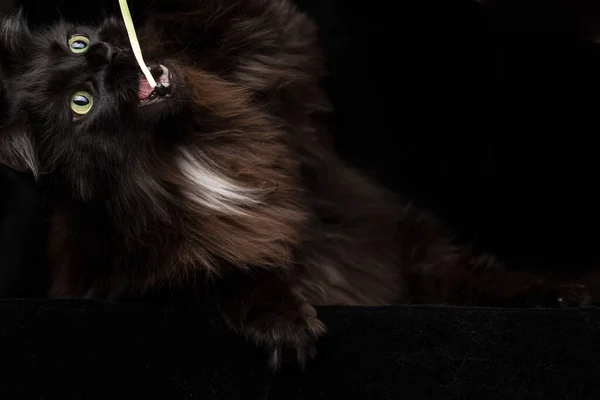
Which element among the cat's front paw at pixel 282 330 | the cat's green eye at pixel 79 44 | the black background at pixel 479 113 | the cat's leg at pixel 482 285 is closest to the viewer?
the cat's front paw at pixel 282 330

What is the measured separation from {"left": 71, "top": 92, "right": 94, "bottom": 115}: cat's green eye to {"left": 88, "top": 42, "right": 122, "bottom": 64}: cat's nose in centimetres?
8

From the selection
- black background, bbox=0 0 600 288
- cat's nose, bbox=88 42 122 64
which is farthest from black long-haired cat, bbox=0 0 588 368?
black background, bbox=0 0 600 288

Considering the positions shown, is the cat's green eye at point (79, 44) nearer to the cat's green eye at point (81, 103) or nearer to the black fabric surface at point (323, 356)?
the cat's green eye at point (81, 103)

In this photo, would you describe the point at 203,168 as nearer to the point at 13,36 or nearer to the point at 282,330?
the point at 282,330

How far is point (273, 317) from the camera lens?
48.6 inches

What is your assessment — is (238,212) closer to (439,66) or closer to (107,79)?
(107,79)

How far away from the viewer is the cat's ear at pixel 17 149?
1231 mm

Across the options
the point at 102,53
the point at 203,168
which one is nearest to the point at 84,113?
the point at 102,53

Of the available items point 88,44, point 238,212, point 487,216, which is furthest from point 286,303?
point 487,216

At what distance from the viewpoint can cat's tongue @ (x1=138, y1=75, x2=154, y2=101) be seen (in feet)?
4.12

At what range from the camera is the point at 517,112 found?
74.4 inches

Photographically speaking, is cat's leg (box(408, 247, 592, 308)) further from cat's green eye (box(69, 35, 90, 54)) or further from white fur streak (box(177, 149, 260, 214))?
cat's green eye (box(69, 35, 90, 54))

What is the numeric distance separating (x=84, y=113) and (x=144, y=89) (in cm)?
13

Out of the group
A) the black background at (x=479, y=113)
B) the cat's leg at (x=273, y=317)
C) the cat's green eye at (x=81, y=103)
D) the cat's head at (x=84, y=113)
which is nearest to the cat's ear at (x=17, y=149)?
the cat's head at (x=84, y=113)
